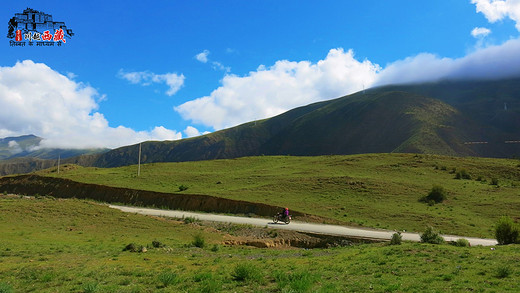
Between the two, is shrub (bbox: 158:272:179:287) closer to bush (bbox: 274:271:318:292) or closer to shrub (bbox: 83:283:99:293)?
shrub (bbox: 83:283:99:293)

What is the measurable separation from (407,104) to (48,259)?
155953mm

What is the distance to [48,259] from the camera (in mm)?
15703

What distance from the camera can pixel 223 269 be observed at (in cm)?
1315

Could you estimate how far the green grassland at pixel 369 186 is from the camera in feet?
111

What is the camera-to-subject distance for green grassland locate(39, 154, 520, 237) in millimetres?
33719

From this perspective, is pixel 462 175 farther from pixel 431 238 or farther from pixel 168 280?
pixel 168 280

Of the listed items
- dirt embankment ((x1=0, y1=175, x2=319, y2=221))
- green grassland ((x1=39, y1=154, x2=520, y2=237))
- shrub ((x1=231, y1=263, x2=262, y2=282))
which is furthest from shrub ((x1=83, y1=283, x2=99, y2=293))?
dirt embankment ((x1=0, y1=175, x2=319, y2=221))

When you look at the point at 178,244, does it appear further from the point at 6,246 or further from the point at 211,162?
the point at 211,162

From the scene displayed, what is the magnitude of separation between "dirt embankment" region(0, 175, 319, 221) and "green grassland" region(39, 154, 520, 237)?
83.5 inches

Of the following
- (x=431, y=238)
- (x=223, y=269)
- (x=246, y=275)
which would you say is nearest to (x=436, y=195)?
(x=431, y=238)

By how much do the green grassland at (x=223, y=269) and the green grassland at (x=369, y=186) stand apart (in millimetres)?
16381

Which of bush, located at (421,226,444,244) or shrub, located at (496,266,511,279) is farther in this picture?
bush, located at (421,226,444,244)

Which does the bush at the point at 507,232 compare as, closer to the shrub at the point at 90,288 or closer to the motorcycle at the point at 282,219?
the motorcycle at the point at 282,219

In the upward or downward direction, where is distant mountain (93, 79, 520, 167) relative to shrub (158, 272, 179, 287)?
upward
